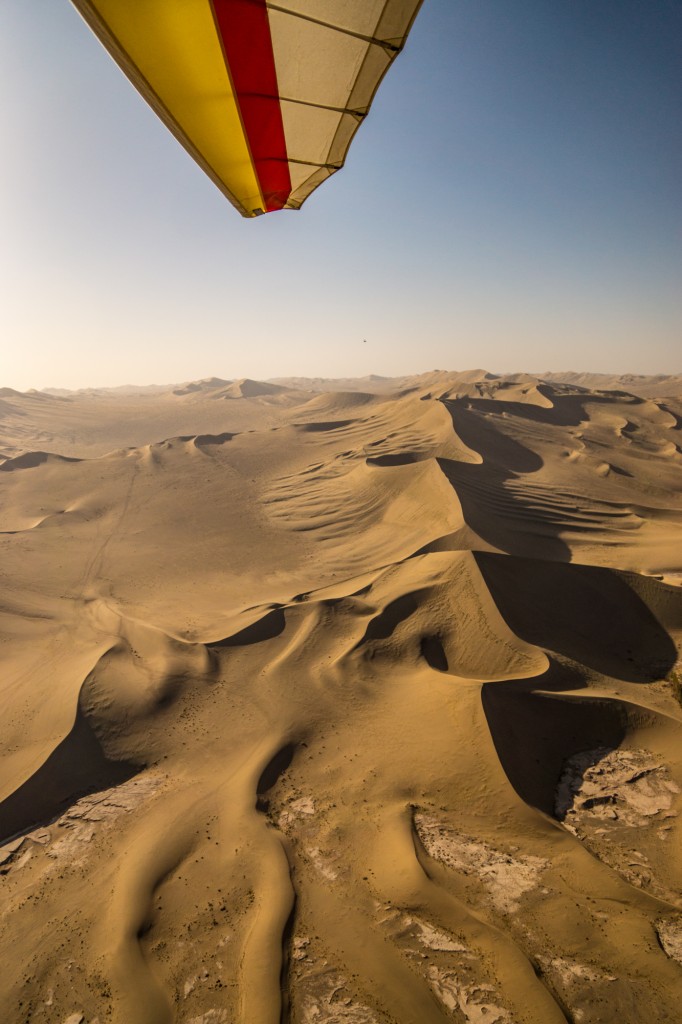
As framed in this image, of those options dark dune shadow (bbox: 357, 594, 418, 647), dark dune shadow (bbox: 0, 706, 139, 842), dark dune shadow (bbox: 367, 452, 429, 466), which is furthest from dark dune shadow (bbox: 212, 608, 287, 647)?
dark dune shadow (bbox: 367, 452, 429, 466)

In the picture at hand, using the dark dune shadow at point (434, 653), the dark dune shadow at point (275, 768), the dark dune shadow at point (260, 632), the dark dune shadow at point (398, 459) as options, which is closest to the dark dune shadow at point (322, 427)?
the dark dune shadow at point (398, 459)

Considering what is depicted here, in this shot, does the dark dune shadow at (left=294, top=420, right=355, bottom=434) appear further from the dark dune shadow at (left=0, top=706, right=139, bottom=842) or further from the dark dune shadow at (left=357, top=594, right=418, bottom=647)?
the dark dune shadow at (left=0, top=706, right=139, bottom=842)

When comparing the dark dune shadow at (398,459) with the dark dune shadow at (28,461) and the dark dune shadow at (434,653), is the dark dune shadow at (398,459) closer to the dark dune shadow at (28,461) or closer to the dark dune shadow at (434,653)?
the dark dune shadow at (434,653)

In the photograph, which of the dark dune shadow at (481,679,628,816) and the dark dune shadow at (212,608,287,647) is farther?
the dark dune shadow at (212,608,287,647)

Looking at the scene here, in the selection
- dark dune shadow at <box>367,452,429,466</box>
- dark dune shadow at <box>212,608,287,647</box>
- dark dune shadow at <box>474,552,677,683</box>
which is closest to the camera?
dark dune shadow at <box>474,552,677,683</box>

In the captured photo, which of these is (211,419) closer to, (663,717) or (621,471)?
(621,471)

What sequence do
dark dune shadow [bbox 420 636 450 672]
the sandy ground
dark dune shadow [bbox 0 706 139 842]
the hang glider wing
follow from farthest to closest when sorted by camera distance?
dark dune shadow [bbox 420 636 450 672]
dark dune shadow [bbox 0 706 139 842]
the sandy ground
the hang glider wing

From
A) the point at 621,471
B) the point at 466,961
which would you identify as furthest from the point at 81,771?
the point at 621,471
